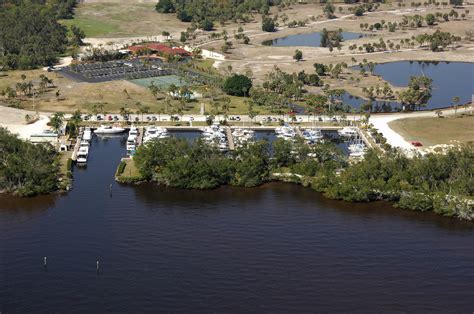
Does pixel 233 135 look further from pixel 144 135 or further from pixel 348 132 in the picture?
pixel 348 132

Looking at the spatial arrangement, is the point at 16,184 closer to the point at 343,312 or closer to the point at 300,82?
the point at 343,312

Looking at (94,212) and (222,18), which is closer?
(94,212)

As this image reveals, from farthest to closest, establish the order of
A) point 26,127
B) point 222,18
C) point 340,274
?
point 222,18 < point 26,127 < point 340,274

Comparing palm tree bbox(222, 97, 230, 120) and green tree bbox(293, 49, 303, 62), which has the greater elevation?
green tree bbox(293, 49, 303, 62)

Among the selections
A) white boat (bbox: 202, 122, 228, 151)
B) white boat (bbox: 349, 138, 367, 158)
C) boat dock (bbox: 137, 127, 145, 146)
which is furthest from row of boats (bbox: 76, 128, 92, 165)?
white boat (bbox: 349, 138, 367, 158)

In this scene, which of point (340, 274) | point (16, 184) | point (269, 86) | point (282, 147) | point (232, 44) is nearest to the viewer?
point (340, 274)

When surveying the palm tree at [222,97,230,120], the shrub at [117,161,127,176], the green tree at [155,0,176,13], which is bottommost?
the shrub at [117,161,127,176]

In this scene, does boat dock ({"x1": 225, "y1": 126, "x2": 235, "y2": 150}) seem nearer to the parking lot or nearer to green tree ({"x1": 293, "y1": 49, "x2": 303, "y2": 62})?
the parking lot

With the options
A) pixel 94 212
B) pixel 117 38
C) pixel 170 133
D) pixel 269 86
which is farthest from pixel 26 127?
pixel 117 38
